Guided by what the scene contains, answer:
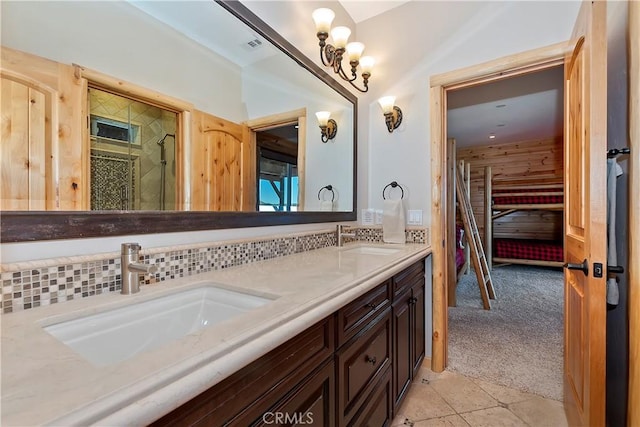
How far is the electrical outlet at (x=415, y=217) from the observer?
2145mm

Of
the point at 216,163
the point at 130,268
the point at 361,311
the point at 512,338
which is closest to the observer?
the point at 130,268

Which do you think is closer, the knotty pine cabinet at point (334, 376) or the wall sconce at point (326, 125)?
the knotty pine cabinet at point (334, 376)

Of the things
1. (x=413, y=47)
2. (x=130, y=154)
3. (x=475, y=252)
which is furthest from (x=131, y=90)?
(x=475, y=252)

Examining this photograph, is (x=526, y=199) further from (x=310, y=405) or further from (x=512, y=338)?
(x=310, y=405)

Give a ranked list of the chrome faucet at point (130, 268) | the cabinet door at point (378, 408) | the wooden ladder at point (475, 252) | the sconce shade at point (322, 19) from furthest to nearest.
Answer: the wooden ladder at point (475, 252), the sconce shade at point (322, 19), the cabinet door at point (378, 408), the chrome faucet at point (130, 268)

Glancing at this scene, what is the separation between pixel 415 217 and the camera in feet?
7.08

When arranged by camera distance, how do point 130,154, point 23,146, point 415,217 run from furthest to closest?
point 415,217 < point 130,154 < point 23,146

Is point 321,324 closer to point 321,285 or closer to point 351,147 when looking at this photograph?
point 321,285

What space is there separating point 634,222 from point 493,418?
1260 millimetres

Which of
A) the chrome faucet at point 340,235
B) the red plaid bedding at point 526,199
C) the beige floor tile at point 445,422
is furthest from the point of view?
the red plaid bedding at point 526,199

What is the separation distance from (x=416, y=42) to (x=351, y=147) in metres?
0.90

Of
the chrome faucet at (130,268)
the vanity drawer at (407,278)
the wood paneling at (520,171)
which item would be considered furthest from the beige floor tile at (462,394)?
the wood paneling at (520,171)

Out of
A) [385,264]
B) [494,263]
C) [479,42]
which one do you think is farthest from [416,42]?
[494,263]

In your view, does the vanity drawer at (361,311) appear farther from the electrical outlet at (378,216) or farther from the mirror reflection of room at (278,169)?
the electrical outlet at (378,216)
